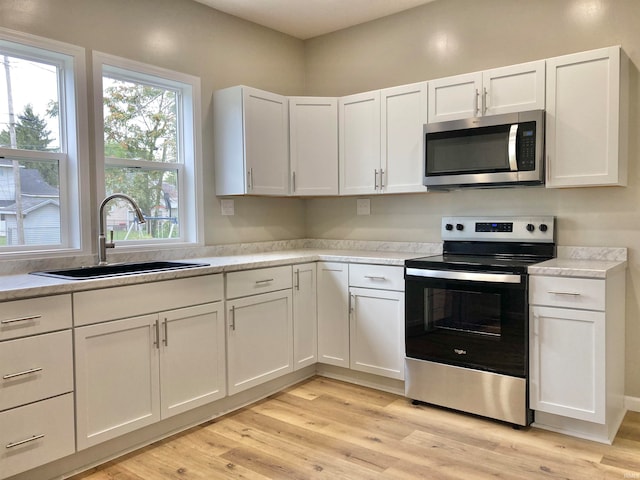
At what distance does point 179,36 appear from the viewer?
11.2 ft

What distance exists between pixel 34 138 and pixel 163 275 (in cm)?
105

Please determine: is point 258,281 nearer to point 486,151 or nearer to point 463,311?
point 463,311

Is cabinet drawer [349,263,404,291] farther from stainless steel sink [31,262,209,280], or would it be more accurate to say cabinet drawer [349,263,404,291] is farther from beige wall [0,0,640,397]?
stainless steel sink [31,262,209,280]

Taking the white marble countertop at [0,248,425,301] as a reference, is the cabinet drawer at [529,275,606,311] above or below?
below

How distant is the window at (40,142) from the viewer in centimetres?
269

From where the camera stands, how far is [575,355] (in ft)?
8.50

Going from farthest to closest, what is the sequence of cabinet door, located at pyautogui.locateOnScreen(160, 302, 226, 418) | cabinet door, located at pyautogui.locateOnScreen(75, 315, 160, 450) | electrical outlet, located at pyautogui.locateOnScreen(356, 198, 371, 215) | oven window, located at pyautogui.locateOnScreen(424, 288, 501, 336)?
electrical outlet, located at pyautogui.locateOnScreen(356, 198, 371, 215) → oven window, located at pyautogui.locateOnScreen(424, 288, 501, 336) → cabinet door, located at pyautogui.locateOnScreen(160, 302, 226, 418) → cabinet door, located at pyautogui.locateOnScreen(75, 315, 160, 450)

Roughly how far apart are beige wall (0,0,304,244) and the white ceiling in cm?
11

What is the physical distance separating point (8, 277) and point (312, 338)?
1.86m

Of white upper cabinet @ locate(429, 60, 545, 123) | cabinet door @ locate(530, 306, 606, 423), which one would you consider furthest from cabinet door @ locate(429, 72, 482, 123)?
cabinet door @ locate(530, 306, 606, 423)

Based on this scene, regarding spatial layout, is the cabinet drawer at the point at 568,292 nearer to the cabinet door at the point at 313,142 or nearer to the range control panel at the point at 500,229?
the range control panel at the point at 500,229

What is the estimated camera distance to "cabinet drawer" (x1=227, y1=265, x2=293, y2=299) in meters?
3.00

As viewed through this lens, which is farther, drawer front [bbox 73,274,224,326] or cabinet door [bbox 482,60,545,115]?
cabinet door [bbox 482,60,545,115]

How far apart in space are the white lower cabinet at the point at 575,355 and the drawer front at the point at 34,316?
7.36 feet
